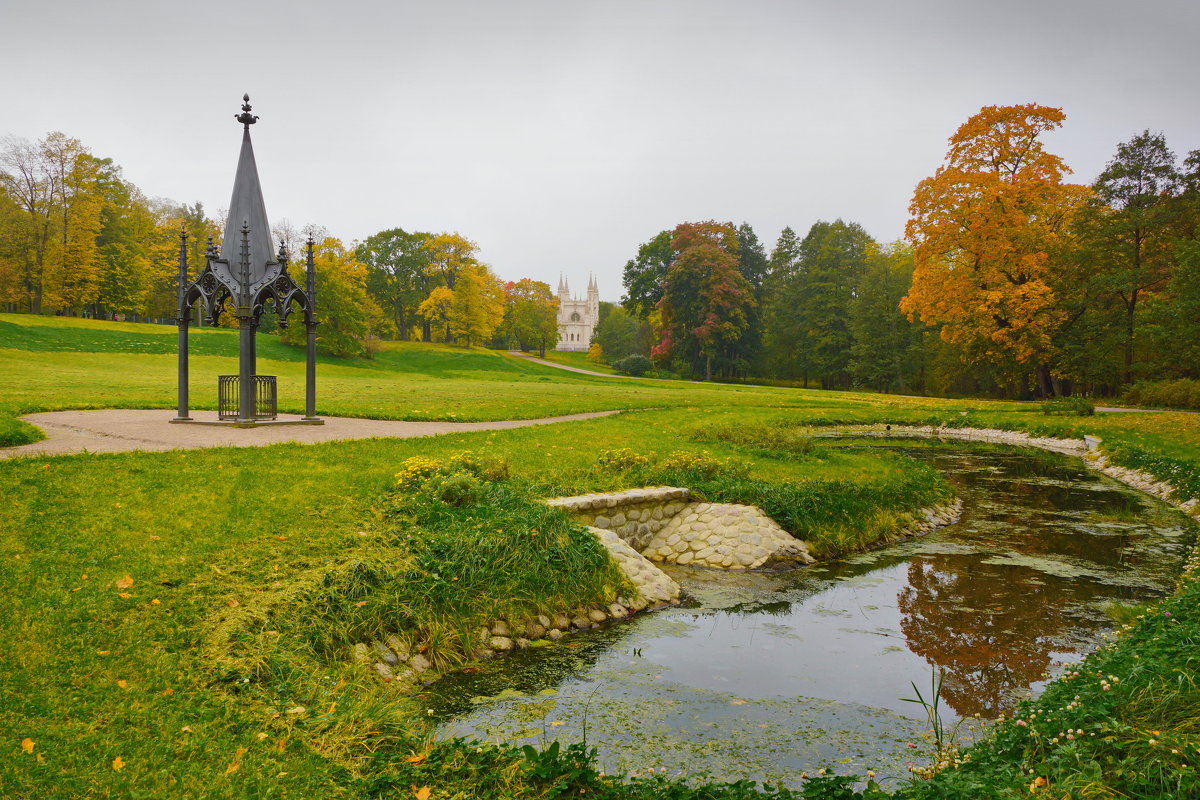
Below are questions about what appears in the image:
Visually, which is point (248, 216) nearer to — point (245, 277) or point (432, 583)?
point (245, 277)

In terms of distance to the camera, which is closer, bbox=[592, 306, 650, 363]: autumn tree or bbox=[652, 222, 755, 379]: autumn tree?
bbox=[652, 222, 755, 379]: autumn tree

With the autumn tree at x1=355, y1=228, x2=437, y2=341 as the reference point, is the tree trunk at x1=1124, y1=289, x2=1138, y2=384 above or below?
below

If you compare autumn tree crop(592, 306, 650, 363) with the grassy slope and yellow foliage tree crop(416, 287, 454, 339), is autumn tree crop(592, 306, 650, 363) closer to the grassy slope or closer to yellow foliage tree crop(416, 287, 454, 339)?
yellow foliage tree crop(416, 287, 454, 339)

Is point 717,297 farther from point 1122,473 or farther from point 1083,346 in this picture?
point 1122,473

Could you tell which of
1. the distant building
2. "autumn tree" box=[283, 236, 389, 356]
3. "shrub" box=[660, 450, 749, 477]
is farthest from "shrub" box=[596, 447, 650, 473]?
the distant building

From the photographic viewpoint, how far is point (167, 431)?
499 inches

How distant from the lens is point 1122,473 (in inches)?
599

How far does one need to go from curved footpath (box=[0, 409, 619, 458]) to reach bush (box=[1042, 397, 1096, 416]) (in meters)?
17.7

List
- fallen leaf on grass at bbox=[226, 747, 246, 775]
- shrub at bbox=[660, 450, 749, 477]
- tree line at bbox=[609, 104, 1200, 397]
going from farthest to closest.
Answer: tree line at bbox=[609, 104, 1200, 397], shrub at bbox=[660, 450, 749, 477], fallen leaf on grass at bbox=[226, 747, 246, 775]

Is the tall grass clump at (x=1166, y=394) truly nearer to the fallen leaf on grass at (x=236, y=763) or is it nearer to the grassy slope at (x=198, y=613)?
the grassy slope at (x=198, y=613)

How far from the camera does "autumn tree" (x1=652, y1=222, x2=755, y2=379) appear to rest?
52969 mm

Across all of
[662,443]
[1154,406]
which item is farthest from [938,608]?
[1154,406]

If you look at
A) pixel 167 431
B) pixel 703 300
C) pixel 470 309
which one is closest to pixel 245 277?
pixel 167 431

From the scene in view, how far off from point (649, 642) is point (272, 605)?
10.7 ft
